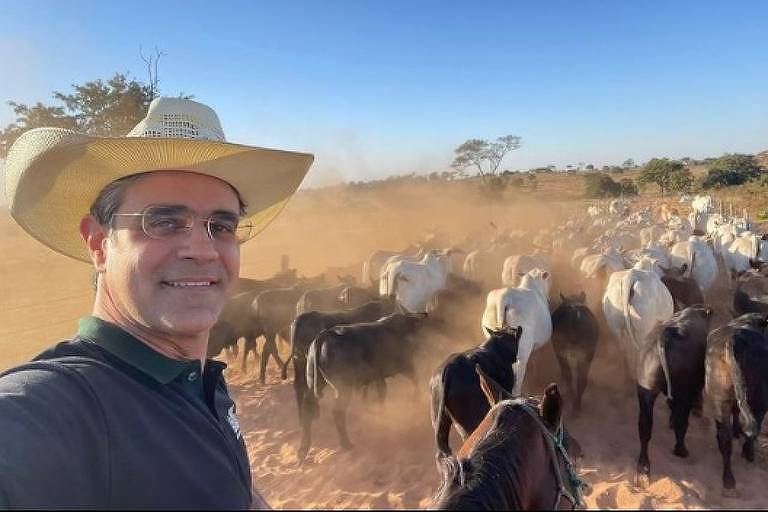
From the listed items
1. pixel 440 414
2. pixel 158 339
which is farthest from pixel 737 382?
pixel 158 339

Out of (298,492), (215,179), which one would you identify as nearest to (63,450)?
(215,179)

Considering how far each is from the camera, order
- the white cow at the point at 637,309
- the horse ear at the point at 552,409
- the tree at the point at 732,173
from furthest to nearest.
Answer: the tree at the point at 732,173 < the white cow at the point at 637,309 < the horse ear at the point at 552,409

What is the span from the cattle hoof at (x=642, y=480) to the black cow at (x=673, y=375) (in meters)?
0.12

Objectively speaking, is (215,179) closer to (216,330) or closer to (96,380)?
(96,380)

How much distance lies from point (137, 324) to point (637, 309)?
7.09m

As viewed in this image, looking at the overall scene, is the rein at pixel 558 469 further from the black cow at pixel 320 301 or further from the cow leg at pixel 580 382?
the black cow at pixel 320 301

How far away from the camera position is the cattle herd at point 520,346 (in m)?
1.81

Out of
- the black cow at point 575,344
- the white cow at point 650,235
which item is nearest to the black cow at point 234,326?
the black cow at point 575,344

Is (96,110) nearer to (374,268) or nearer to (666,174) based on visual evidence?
(374,268)

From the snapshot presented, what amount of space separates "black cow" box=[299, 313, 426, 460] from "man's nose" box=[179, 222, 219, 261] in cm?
447

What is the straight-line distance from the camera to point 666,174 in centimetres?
4469

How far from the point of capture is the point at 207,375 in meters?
1.85

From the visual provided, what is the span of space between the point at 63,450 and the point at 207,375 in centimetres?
68

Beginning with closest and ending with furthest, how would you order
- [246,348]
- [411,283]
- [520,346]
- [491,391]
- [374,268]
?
[491,391] → [520,346] → [246,348] → [411,283] → [374,268]
